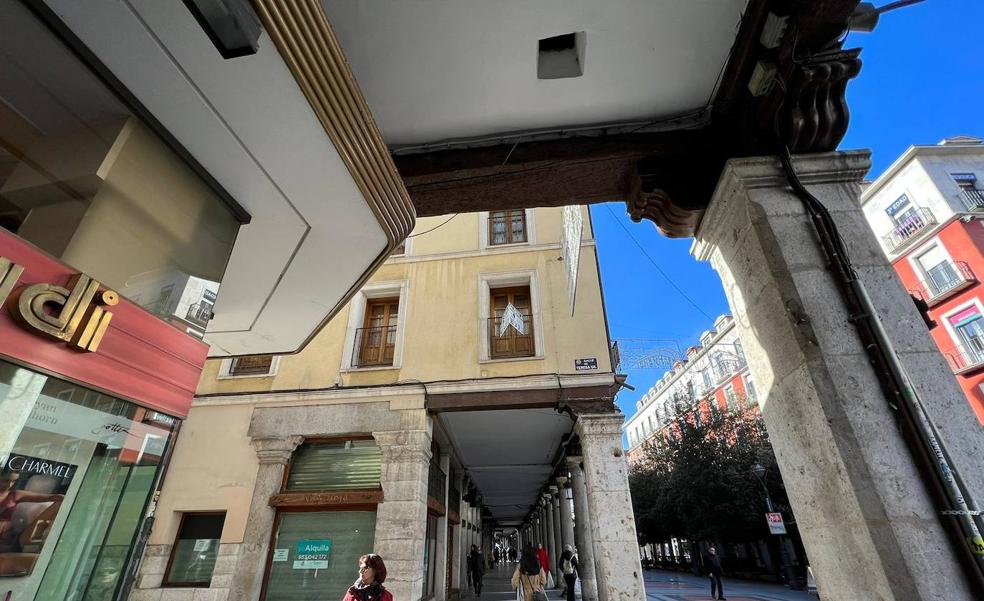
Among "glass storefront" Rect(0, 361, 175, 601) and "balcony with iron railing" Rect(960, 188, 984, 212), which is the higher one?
"balcony with iron railing" Rect(960, 188, 984, 212)

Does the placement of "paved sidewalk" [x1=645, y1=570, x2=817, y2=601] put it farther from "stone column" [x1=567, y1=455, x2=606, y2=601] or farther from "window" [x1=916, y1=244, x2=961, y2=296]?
"window" [x1=916, y1=244, x2=961, y2=296]

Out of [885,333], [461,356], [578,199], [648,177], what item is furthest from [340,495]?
[885,333]

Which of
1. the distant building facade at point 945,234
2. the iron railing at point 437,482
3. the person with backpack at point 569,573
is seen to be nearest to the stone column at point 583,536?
the person with backpack at point 569,573

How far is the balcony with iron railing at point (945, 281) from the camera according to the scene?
17109 mm

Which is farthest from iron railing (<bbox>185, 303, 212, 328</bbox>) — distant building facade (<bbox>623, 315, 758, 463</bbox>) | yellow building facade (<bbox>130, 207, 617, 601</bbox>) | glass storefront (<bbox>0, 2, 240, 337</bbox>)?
distant building facade (<bbox>623, 315, 758, 463</bbox>)

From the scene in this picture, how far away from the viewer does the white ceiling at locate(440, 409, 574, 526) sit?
922 centimetres

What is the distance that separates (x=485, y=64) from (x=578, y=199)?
1.35 metres

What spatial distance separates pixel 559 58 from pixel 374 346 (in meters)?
7.46

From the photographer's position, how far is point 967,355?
1720 cm

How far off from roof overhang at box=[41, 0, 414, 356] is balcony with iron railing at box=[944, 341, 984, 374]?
24169mm

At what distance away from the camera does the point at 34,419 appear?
1.82 metres

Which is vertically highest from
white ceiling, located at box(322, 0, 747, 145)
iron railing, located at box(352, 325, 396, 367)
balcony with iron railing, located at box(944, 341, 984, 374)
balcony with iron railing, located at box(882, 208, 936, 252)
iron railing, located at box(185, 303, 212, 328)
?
balcony with iron railing, located at box(882, 208, 936, 252)

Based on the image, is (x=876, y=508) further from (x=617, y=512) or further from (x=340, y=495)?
(x=340, y=495)

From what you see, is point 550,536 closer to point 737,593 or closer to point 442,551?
point 737,593
